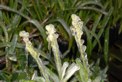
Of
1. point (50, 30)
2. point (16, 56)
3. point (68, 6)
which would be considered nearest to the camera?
point (50, 30)

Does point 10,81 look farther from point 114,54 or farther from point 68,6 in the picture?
point 114,54

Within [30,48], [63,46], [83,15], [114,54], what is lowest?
[114,54]

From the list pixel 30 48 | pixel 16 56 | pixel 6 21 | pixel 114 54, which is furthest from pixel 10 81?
pixel 114 54

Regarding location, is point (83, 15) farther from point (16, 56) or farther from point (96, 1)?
point (16, 56)

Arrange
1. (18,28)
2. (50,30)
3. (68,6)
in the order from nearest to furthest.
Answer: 1. (50,30)
2. (18,28)
3. (68,6)

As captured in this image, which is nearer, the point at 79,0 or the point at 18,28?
the point at 18,28

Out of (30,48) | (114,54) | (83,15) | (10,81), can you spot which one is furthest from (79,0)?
(30,48)

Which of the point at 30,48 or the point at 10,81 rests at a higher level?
the point at 30,48
